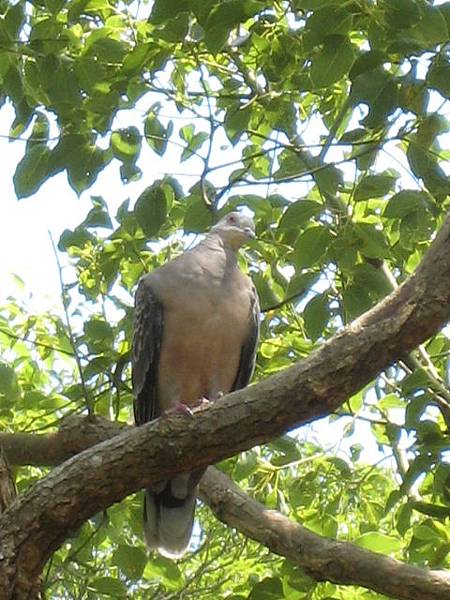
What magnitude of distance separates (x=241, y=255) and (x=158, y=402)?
103cm

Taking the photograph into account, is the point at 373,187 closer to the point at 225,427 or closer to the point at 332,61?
the point at 332,61

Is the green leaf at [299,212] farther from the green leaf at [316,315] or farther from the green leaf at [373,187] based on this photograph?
the green leaf at [316,315]

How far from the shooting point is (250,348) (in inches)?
191

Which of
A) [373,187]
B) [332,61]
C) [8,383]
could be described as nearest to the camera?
[332,61]

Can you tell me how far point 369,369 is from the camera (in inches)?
116

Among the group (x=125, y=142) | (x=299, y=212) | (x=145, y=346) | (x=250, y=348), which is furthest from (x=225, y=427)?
Result: (x=250, y=348)

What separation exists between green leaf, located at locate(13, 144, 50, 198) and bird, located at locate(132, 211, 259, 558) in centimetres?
102

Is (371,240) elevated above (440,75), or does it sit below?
below

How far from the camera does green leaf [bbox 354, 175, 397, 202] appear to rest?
368cm

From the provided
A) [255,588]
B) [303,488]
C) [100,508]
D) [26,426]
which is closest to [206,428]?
[100,508]

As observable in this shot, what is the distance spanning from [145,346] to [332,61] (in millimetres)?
1859

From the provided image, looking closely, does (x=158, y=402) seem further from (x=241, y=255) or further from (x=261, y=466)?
(x=241, y=255)

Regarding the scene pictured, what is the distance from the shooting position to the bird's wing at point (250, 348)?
482cm

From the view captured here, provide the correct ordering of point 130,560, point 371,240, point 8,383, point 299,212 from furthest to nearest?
point 8,383 < point 130,560 < point 371,240 < point 299,212
